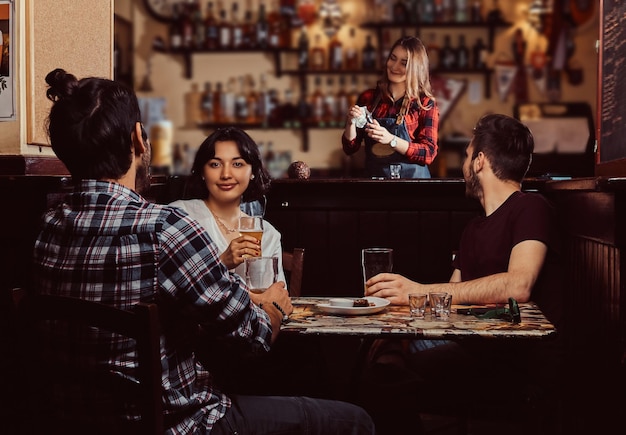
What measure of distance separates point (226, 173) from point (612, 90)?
167cm

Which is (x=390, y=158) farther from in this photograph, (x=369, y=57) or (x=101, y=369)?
(x=369, y=57)

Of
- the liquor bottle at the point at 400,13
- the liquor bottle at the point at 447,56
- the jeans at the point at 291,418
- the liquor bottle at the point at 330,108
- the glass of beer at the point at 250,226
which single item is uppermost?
the liquor bottle at the point at 400,13

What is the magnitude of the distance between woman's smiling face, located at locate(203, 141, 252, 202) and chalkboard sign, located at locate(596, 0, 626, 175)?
4.91 feet

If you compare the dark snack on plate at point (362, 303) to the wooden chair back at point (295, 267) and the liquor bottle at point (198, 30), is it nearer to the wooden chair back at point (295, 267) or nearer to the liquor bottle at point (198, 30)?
the wooden chair back at point (295, 267)

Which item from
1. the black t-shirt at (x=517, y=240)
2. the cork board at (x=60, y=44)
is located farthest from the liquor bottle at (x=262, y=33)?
the black t-shirt at (x=517, y=240)

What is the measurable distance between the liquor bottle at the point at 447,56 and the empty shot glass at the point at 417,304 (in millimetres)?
5446

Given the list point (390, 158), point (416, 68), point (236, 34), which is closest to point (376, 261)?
point (390, 158)

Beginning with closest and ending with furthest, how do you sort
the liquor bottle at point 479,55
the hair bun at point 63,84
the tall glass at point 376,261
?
1. the hair bun at point 63,84
2. the tall glass at point 376,261
3. the liquor bottle at point 479,55

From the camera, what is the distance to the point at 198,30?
7.47 m

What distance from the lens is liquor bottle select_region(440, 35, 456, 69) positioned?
7.14m

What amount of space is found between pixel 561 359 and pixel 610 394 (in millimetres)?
209

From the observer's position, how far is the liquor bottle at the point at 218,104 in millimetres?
7496

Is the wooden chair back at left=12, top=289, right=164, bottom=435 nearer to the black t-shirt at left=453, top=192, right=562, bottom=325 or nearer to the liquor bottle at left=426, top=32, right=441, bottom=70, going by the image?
the black t-shirt at left=453, top=192, right=562, bottom=325

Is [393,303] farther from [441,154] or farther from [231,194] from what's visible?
[441,154]
